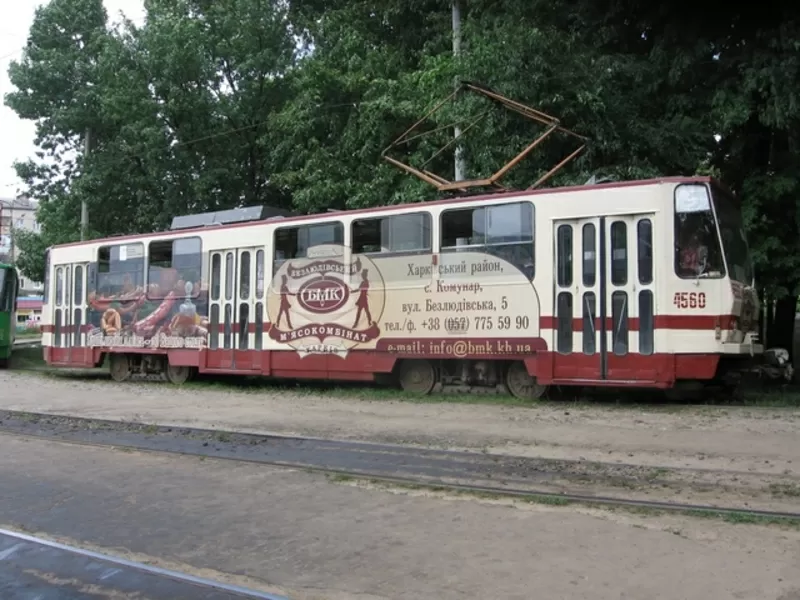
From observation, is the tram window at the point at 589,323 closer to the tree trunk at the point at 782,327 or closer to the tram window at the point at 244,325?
the tree trunk at the point at 782,327

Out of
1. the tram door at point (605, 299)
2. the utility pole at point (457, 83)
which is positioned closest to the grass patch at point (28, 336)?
the utility pole at point (457, 83)

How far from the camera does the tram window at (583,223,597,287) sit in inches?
456

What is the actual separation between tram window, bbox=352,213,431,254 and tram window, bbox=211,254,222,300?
347 centimetres

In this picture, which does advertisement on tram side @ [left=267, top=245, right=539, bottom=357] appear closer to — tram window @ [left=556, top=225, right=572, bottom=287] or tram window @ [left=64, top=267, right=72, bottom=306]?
tram window @ [left=556, top=225, right=572, bottom=287]

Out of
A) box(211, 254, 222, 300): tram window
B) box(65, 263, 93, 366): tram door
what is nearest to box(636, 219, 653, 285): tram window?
box(211, 254, 222, 300): tram window

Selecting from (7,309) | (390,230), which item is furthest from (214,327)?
(7,309)

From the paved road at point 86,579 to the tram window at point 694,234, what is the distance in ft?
28.5

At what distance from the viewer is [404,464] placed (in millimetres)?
7844

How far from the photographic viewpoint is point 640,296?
11242 mm

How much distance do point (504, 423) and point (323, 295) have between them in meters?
5.22

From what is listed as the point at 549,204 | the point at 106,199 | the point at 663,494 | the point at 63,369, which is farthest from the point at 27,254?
the point at 663,494

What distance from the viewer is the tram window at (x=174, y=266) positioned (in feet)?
52.6

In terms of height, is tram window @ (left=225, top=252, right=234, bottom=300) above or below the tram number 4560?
above

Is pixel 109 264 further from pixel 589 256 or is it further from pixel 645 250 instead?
pixel 645 250
